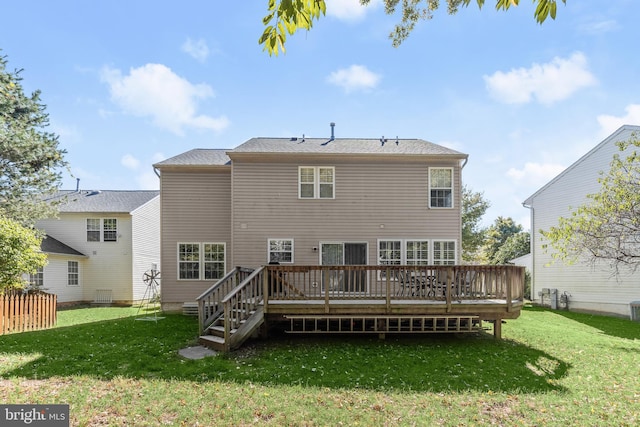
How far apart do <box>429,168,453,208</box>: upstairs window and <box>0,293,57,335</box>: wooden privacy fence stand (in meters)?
13.1

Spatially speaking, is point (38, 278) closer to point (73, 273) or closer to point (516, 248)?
point (73, 273)

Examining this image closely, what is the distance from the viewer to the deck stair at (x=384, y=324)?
8211 mm

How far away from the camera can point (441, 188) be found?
12164mm

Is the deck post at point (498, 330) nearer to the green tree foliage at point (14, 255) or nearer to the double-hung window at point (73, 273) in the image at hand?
the green tree foliage at point (14, 255)

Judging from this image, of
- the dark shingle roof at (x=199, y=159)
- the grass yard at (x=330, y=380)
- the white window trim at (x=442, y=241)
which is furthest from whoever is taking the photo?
the dark shingle roof at (x=199, y=159)

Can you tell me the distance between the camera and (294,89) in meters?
11.9

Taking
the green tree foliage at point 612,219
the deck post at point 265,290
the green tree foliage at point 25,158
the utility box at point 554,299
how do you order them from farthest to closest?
the utility box at point 554,299 < the green tree foliage at point 25,158 < the green tree foliage at point 612,219 < the deck post at point 265,290

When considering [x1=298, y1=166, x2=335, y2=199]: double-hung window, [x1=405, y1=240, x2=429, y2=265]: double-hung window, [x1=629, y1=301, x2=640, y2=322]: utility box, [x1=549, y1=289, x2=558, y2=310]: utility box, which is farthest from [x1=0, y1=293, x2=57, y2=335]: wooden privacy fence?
[x1=629, y1=301, x2=640, y2=322]: utility box

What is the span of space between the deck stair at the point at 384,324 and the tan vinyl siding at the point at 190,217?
5176mm

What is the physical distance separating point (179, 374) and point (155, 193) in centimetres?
1702

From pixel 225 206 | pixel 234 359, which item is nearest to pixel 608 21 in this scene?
pixel 234 359

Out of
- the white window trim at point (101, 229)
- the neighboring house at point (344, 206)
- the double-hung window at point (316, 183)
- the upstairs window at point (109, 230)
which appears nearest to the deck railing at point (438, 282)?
the neighboring house at point (344, 206)

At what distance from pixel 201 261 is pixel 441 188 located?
921 cm

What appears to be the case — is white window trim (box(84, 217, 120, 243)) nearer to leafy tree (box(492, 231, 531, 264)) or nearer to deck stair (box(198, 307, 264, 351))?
deck stair (box(198, 307, 264, 351))
